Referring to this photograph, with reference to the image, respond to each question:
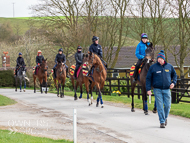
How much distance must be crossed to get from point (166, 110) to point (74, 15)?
95.9ft

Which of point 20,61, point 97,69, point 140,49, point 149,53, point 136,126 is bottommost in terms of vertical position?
point 136,126

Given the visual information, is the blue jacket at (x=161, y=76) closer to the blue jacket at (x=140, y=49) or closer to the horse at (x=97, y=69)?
the blue jacket at (x=140, y=49)

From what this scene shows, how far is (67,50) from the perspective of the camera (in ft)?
105

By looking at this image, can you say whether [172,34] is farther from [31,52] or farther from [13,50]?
[13,50]

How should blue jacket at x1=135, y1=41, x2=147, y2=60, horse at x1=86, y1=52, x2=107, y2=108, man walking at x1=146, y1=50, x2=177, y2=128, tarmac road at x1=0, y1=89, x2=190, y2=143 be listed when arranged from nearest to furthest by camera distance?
1. tarmac road at x1=0, y1=89, x2=190, y2=143
2. man walking at x1=146, y1=50, x2=177, y2=128
3. blue jacket at x1=135, y1=41, x2=147, y2=60
4. horse at x1=86, y1=52, x2=107, y2=108

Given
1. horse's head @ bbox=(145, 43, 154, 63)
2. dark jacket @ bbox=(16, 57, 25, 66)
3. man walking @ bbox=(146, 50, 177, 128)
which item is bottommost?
man walking @ bbox=(146, 50, 177, 128)

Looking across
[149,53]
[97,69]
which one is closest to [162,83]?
[149,53]

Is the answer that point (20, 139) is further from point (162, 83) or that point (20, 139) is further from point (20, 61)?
point (20, 61)

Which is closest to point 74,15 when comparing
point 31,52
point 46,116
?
point 31,52

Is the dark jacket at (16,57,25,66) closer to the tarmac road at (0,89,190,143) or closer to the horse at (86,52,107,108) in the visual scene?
the horse at (86,52,107,108)

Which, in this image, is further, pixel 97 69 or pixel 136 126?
pixel 97 69

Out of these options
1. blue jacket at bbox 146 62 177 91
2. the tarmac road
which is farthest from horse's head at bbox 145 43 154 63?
blue jacket at bbox 146 62 177 91

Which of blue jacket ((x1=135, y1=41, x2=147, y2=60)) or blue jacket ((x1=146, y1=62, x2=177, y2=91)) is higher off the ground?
blue jacket ((x1=135, y1=41, x2=147, y2=60))

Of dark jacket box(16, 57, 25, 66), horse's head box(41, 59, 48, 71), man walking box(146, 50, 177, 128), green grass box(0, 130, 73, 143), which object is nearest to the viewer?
green grass box(0, 130, 73, 143)
